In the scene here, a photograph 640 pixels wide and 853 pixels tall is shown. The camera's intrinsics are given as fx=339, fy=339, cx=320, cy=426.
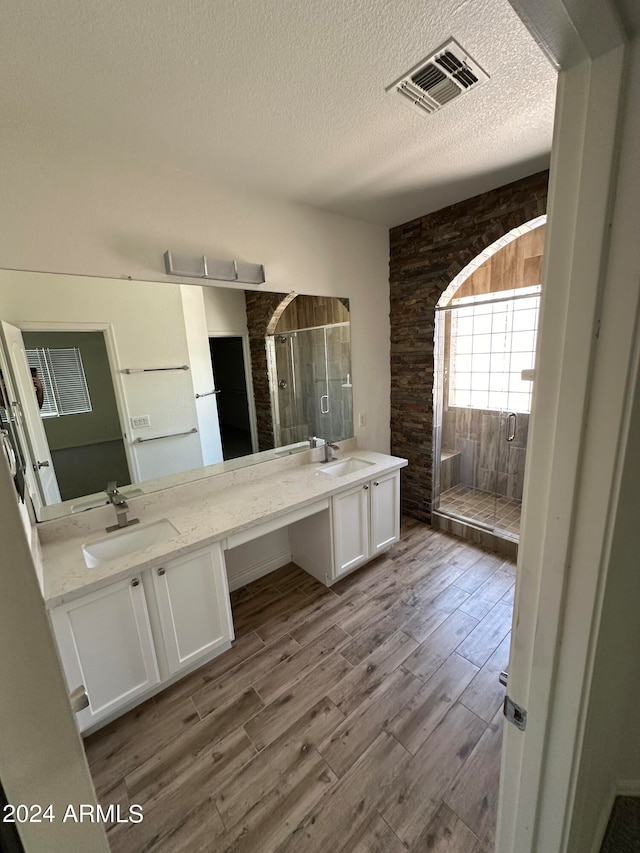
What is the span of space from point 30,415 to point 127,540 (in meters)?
0.81

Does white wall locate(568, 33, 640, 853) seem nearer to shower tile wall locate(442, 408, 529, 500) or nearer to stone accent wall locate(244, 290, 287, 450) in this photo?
stone accent wall locate(244, 290, 287, 450)

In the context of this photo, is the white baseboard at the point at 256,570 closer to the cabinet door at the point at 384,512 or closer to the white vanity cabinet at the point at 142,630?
the white vanity cabinet at the point at 142,630

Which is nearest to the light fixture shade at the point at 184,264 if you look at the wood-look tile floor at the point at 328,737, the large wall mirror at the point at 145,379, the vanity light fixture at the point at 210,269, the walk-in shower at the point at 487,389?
the vanity light fixture at the point at 210,269

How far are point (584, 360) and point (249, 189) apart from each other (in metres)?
2.30

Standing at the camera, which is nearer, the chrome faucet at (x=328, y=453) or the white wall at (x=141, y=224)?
the white wall at (x=141, y=224)

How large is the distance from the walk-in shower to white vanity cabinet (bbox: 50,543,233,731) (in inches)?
86.6

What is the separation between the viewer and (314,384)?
296 cm

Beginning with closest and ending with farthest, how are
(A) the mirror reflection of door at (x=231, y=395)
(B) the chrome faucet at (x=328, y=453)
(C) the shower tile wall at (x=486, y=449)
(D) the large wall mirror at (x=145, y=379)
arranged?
(D) the large wall mirror at (x=145, y=379), (A) the mirror reflection of door at (x=231, y=395), (B) the chrome faucet at (x=328, y=453), (C) the shower tile wall at (x=486, y=449)

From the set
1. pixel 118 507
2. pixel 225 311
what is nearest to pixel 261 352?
pixel 225 311

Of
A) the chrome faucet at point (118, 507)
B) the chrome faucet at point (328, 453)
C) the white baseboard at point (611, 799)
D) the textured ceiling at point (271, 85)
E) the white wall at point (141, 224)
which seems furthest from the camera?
the chrome faucet at point (328, 453)

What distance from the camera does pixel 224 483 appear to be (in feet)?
7.68

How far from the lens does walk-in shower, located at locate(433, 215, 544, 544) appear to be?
3008 mm

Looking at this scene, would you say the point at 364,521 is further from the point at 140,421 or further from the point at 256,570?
the point at 140,421

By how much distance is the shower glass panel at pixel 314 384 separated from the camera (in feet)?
8.93
